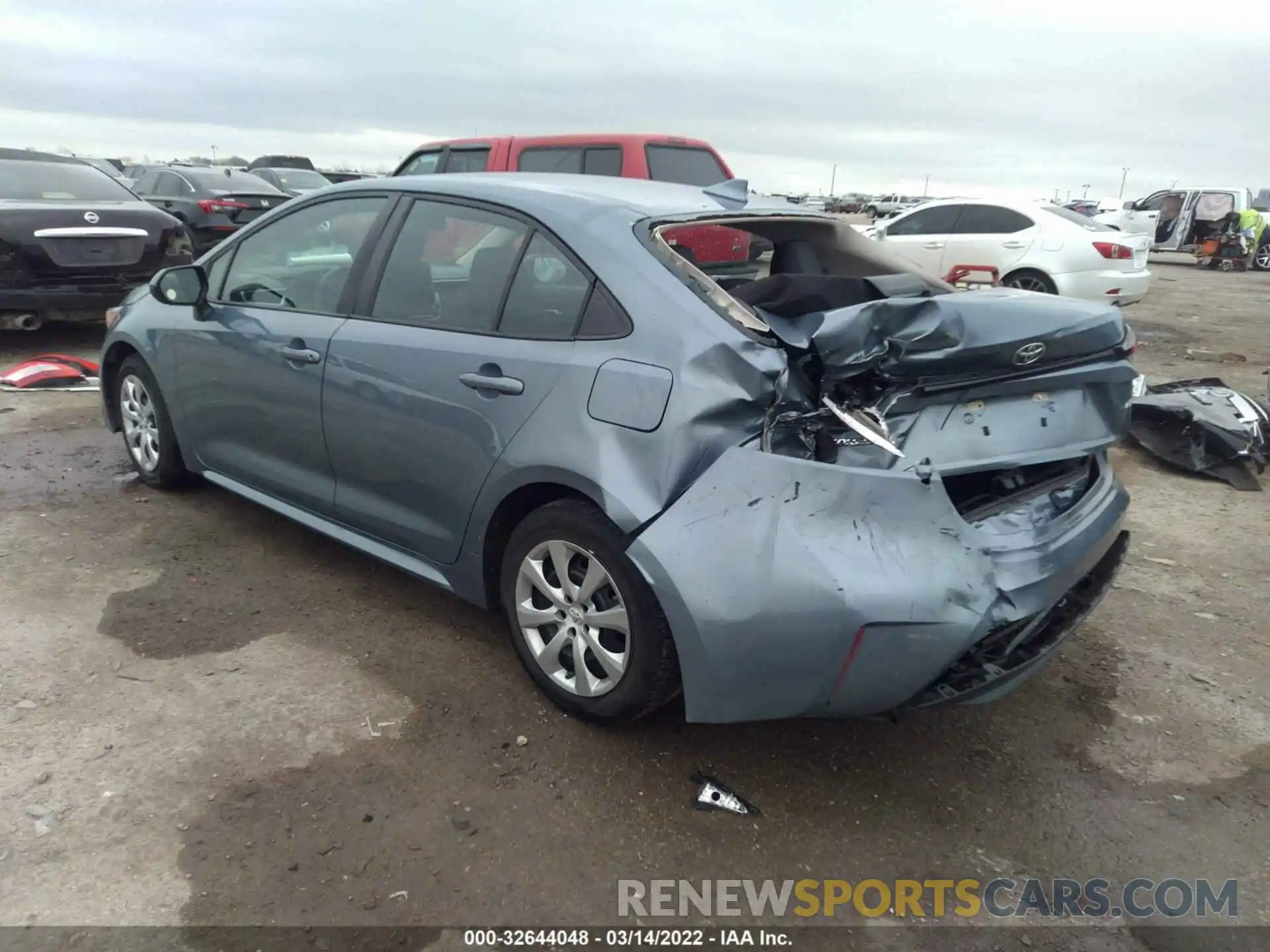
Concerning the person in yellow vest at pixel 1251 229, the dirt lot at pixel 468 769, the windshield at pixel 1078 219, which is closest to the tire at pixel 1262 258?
the person in yellow vest at pixel 1251 229

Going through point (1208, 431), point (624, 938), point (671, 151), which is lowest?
point (624, 938)

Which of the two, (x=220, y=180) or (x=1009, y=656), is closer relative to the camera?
(x=1009, y=656)

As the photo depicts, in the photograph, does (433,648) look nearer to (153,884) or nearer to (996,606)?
(153,884)

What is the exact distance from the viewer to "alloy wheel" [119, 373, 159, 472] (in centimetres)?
465

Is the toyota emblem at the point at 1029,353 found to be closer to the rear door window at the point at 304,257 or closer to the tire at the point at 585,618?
the tire at the point at 585,618

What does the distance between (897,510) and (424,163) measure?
8.57m

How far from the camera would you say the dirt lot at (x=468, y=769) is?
230cm

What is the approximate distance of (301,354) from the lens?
11.6 feet

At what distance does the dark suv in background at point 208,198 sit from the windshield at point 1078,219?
968 centimetres

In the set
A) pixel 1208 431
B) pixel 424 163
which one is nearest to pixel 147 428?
pixel 424 163

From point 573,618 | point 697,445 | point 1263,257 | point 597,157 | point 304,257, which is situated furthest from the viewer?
point 1263,257

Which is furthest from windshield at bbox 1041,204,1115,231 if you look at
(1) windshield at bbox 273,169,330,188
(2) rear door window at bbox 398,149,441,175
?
(1) windshield at bbox 273,169,330,188

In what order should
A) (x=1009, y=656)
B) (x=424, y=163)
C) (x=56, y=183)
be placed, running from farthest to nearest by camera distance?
1. (x=424, y=163)
2. (x=56, y=183)
3. (x=1009, y=656)

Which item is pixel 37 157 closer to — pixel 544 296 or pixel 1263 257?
pixel 544 296
